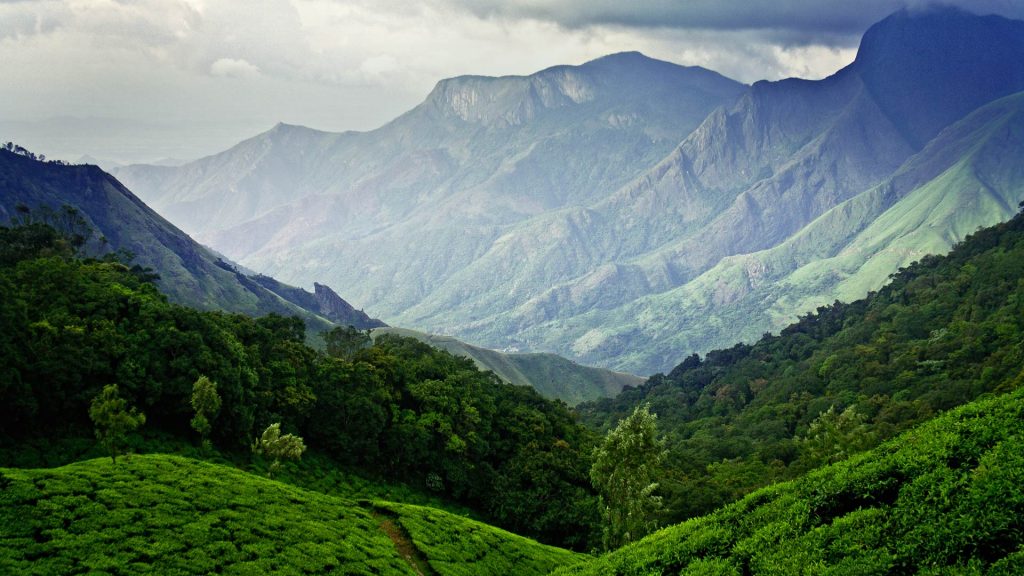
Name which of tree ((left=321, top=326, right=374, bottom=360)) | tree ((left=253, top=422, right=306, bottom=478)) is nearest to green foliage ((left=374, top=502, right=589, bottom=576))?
tree ((left=253, top=422, right=306, bottom=478))

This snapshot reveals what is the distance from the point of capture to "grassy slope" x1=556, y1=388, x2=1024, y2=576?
20578mm

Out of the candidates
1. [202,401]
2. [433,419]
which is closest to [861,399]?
[433,419]

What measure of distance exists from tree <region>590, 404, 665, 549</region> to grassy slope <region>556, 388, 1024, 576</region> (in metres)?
31.7

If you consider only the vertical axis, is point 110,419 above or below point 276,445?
above

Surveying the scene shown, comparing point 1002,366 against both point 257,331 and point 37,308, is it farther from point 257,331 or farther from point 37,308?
point 37,308

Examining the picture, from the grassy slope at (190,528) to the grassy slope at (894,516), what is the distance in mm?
18953

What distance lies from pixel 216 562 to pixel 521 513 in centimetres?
5542

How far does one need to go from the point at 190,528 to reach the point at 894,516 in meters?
35.5

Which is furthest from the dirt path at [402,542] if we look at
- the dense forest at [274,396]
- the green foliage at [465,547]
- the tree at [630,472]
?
the dense forest at [274,396]

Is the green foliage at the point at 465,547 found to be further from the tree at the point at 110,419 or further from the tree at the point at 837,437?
the tree at the point at 837,437

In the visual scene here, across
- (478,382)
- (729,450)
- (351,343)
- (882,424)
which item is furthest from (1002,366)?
A: (351,343)

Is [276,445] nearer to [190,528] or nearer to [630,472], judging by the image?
[190,528]

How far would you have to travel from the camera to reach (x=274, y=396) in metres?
80.4

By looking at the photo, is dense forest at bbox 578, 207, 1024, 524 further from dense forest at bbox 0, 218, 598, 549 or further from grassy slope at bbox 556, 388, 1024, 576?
grassy slope at bbox 556, 388, 1024, 576
